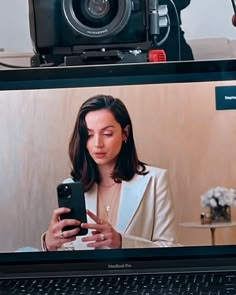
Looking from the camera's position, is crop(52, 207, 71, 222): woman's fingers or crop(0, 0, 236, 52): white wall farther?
crop(0, 0, 236, 52): white wall

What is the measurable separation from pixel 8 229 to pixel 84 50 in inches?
11.1

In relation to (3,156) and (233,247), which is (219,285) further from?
(3,156)

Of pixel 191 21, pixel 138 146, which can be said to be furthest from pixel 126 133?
pixel 191 21

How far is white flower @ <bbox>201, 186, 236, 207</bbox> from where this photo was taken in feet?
2.64

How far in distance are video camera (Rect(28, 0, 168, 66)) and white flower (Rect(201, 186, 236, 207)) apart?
9.0 inches

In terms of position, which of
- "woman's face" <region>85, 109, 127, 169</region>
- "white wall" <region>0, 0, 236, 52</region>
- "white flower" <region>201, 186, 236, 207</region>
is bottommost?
"white flower" <region>201, 186, 236, 207</region>

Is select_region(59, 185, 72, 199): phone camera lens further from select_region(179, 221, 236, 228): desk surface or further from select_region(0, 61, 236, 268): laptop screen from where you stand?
select_region(179, 221, 236, 228): desk surface

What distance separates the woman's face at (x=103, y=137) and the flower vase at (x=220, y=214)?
143mm

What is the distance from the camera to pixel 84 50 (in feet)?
3.04

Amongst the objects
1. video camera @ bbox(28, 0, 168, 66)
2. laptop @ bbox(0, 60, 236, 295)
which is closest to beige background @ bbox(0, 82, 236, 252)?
laptop @ bbox(0, 60, 236, 295)

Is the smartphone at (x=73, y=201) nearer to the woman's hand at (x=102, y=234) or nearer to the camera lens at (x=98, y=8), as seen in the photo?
the woman's hand at (x=102, y=234)

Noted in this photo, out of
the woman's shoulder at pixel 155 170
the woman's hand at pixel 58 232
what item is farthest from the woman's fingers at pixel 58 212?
the woman's shoulder at pixel 155 170

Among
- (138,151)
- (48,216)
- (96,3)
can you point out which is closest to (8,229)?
(48,216)

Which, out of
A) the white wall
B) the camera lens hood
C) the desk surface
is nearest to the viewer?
the desk surface
